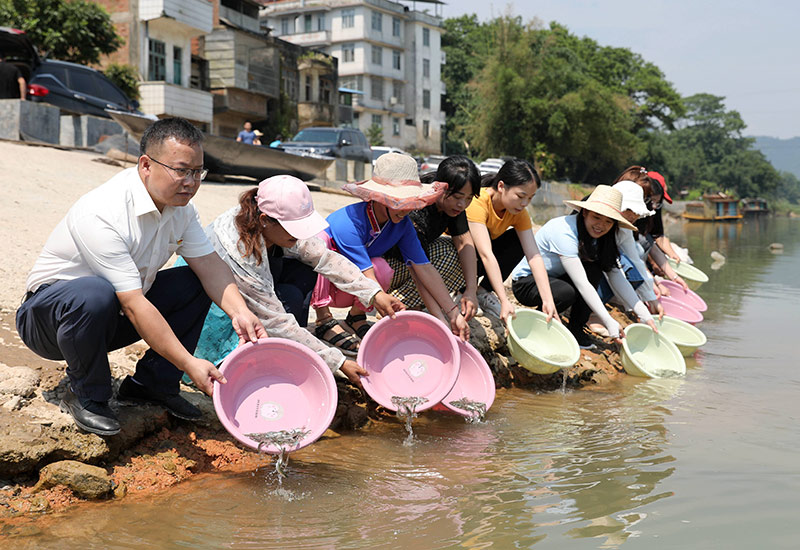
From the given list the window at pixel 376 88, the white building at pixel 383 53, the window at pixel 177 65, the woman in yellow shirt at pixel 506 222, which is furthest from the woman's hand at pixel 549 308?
the window at pixel 376 88

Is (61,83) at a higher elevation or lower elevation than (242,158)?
higher

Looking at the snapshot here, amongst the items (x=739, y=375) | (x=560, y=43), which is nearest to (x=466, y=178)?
(x=739, y=375)

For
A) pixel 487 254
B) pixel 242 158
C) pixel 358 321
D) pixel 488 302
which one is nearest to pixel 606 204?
pixel 487 254

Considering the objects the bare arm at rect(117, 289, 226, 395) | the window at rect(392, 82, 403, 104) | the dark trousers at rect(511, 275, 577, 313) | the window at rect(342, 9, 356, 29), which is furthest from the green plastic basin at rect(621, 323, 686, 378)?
the window at rect(392, 82, 403, 104)

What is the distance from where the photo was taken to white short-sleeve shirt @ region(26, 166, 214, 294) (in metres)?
2.74

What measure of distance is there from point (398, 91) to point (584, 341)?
4182cm

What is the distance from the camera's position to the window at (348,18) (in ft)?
142

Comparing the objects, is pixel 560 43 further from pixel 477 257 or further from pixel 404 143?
pixel 477 257

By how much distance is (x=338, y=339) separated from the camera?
4309 mm

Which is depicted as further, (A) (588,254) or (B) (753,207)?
(B) (753,207)

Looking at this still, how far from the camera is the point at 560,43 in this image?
48.8 metres

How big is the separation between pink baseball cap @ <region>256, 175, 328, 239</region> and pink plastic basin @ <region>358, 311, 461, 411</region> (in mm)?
797

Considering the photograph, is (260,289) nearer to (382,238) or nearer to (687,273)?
(382,238)

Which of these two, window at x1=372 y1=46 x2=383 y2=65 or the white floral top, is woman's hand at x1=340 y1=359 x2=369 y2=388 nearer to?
the white floral top
